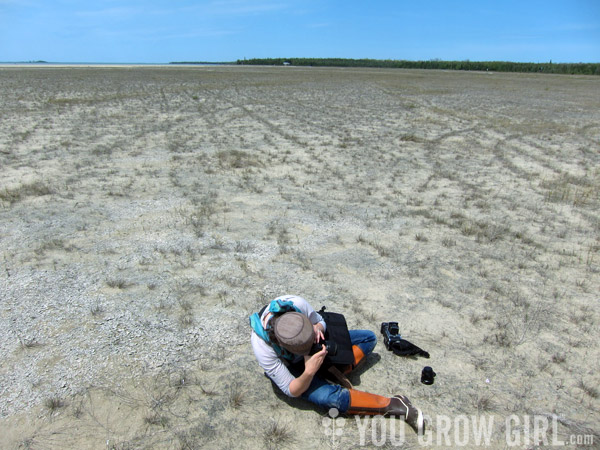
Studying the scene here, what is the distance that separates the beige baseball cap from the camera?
126 cm

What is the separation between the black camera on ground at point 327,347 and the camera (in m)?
3.17

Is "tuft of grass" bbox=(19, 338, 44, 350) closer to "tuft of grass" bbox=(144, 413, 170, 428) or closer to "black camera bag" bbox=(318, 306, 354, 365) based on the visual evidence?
"tuft of grass" bbox=(144, 413, 170, 428)

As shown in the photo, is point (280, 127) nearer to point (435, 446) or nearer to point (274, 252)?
point (274, 252)

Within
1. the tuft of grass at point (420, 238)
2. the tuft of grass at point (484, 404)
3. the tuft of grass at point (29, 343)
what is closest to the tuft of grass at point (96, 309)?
the tuft of grass at point (29, 343)

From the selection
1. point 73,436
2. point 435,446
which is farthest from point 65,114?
point 435,446

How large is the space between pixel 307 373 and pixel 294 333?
0.33 m

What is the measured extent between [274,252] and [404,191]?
380 cm

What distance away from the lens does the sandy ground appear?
3.30 metres

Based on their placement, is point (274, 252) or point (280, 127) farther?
point (280, 127)

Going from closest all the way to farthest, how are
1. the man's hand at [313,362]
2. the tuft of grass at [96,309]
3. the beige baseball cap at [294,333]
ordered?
the beige baseball cap at [294,333] < the man's hand at [313,362] < the tuft of grass at [96,309]

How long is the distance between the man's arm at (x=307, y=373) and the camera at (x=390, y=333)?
1.10 meters

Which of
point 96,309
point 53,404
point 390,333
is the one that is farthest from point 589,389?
point 96,309

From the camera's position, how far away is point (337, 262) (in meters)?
5.65

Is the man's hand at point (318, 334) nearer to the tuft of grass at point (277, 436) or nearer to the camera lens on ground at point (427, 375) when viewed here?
the tuft of grass at point (277, 436)
